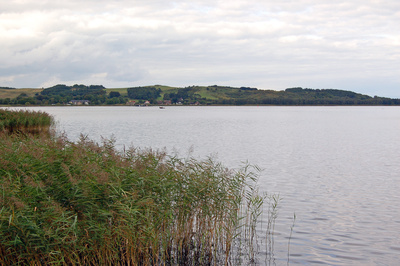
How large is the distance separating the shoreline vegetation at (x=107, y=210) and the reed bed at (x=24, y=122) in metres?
25.4

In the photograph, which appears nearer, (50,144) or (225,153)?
(50,144)

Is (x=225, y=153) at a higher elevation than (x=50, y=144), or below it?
below

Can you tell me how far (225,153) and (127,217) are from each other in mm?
29729

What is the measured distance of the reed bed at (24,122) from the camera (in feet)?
125

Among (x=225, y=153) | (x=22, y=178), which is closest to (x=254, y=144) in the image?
(x=225, y=153)

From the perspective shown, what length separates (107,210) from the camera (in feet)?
34.0

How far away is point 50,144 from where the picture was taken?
1453 cm

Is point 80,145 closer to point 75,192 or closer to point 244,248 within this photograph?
point 75,192

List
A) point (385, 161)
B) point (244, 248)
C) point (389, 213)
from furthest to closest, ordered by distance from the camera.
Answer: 1. point (385, 161)
2. point (389, 213)
3. point (244, 248)

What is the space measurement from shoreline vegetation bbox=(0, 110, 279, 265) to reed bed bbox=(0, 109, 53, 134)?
25.4 metres

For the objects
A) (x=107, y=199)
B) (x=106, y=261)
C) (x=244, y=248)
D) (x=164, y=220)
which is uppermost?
(x=107, y=199)

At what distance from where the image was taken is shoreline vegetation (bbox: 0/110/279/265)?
931 centimetres

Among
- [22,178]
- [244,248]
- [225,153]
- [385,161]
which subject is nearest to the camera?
[22,178]

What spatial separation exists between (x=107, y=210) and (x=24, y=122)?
3205 centimetres
